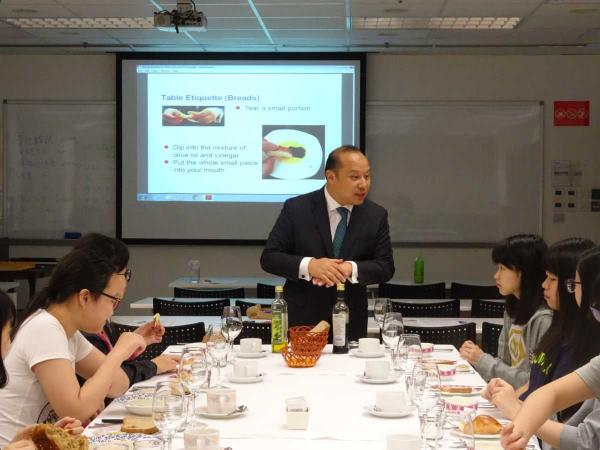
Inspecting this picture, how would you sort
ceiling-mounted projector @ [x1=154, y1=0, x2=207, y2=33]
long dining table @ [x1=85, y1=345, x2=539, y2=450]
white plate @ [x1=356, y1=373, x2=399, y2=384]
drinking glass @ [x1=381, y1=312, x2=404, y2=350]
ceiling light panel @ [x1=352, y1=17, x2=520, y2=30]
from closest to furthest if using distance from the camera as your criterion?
long dining table @ [x1=85, y1=345, x2=539, y2=450] < white plate @ [x1=356, y1=373, x2=399, y2=384] < drinking glass @ [x1=381, y1=312, x2=404, y2=350] < ceiling-mounted projector @ [x1=154, y1=0, x2=207, y2=33] < ceiling light panel @ [x1=352, y1=17, x2=520, y2=30]

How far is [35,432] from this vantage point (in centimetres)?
219

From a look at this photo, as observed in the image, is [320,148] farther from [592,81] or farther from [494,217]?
[592,81]

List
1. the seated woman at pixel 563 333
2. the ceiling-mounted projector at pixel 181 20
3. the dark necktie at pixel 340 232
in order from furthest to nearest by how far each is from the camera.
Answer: the ceiling-mounted projector at pixel 181 20, the dark necktie at pixel 340 232, the seated woman at pixel 563 333

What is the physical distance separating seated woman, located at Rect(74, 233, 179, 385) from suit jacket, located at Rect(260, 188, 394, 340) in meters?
1.11

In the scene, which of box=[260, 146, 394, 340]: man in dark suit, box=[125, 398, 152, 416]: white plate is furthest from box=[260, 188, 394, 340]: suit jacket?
box=[125, 398, 152, 416]: white plate

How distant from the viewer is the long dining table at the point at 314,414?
242cm

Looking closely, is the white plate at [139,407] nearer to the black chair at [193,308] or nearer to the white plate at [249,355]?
the white plate at [249,355]

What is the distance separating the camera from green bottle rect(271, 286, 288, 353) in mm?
3906

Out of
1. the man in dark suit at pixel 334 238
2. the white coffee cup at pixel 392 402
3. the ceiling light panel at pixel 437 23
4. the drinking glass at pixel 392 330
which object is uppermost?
the ceiling light panel at pixel 437 23

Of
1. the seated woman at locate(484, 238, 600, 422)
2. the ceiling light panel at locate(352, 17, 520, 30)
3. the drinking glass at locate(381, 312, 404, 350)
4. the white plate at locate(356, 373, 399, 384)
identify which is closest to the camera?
the seated woman at locate(484, 238, 600, 422)

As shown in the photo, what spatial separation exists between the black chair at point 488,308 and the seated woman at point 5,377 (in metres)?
4.05

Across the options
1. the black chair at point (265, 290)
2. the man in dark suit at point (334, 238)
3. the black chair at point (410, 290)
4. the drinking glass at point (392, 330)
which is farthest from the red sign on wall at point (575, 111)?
the drinking glass at point (392, 330)

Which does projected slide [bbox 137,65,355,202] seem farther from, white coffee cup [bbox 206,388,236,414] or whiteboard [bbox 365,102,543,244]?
white coffee cup [bbox 206,388,236,414]

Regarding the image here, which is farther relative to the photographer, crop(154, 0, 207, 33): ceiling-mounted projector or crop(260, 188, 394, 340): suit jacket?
crop(154, 0, 207, 33): ceiling-mounted projector
